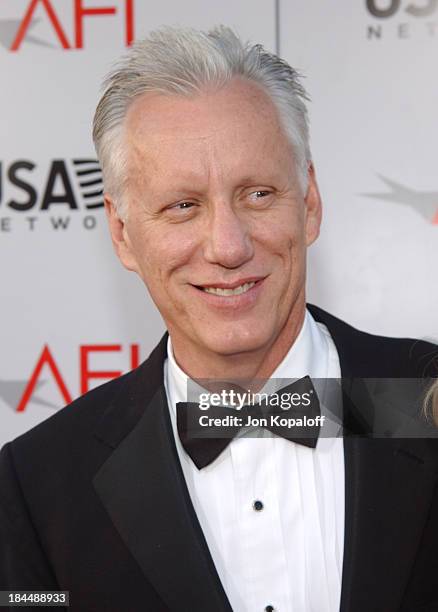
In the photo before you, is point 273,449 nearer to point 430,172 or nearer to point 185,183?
point 185,183

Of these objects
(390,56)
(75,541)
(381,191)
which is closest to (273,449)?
(75,541)

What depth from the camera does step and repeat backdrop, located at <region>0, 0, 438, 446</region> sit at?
2.39 metres

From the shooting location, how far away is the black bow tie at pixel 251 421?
5.82 feet

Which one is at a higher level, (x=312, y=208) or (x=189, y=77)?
(x=189, y=77)

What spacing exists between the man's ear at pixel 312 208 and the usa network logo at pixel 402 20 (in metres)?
0.67

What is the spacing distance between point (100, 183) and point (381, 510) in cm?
115

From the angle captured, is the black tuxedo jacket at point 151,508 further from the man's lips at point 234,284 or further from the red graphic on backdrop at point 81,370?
the red graphic on backdrop at point 81,370

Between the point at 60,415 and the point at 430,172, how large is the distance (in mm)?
991

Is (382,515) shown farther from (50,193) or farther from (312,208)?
(50,193)

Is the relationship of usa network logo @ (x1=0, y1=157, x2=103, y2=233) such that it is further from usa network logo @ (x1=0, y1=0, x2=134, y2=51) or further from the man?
the man

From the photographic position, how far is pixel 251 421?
1.79m

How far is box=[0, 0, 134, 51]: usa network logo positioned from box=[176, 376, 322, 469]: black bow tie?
1028 mm

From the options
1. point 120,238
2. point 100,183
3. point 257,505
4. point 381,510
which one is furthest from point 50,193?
point 381,510

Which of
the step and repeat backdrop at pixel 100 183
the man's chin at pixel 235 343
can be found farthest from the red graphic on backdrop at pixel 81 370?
the man's chin at pixel 235 343
